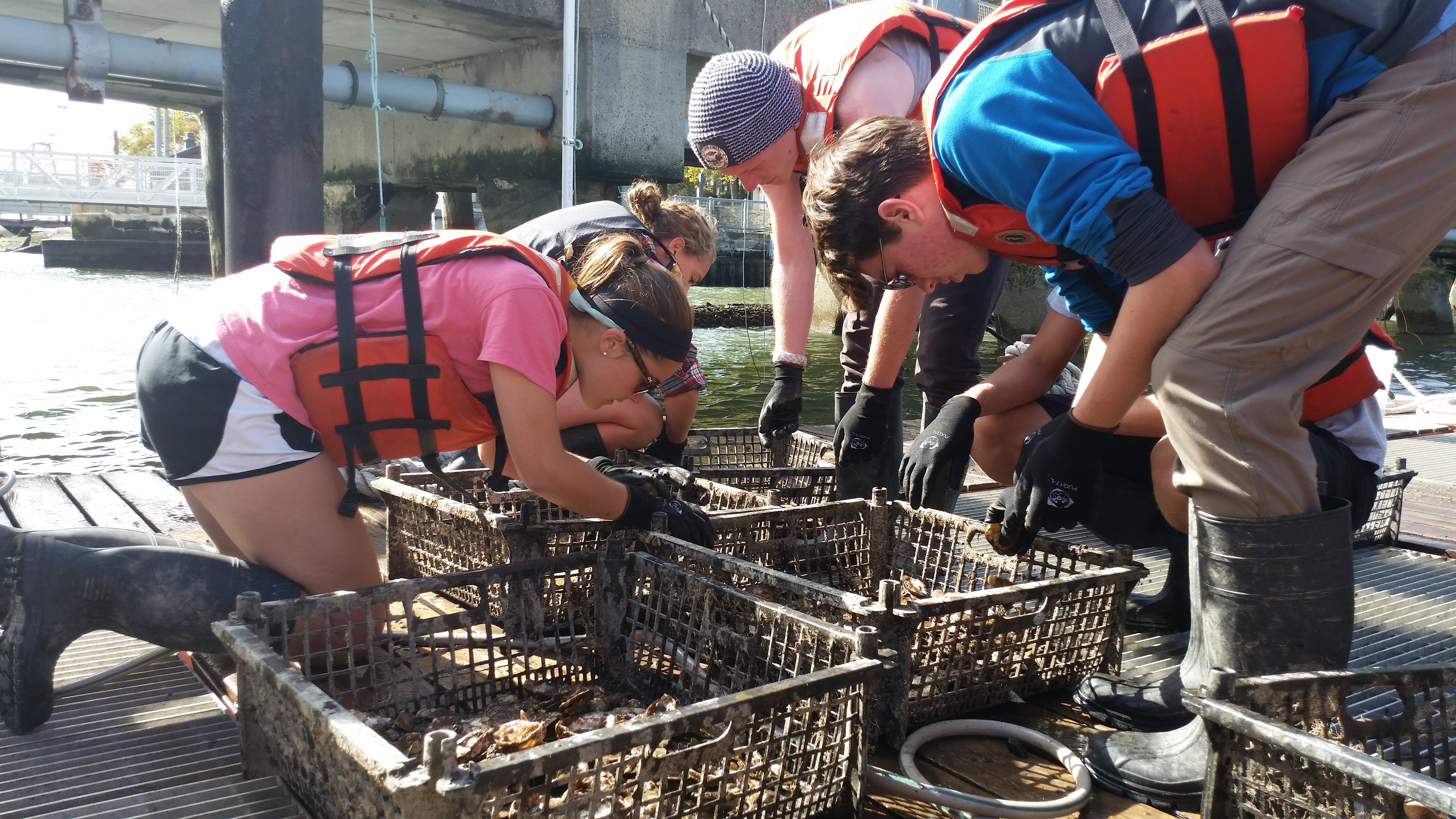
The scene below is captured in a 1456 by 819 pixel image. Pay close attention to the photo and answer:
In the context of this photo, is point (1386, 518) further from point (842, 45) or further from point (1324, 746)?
point (1324, 746)

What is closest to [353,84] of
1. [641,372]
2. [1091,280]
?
[641,372]

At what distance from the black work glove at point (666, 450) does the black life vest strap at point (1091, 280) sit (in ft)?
5.23

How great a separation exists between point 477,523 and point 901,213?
1.19 meters

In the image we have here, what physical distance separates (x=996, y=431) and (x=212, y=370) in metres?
1.72

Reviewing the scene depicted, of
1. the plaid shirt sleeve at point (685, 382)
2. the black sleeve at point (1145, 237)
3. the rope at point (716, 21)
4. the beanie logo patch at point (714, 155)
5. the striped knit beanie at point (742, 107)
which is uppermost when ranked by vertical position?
the rope at point (716, 21)

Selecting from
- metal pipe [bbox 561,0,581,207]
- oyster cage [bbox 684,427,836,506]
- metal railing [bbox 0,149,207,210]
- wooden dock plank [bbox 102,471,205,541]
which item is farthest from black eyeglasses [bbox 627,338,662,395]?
metal railing [bbox 0,149,207,210]

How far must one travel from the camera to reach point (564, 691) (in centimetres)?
189

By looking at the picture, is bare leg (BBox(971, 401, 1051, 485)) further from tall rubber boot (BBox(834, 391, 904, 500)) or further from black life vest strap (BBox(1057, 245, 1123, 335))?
black life vest strap (BBox(1057, 245, 1123, 335))

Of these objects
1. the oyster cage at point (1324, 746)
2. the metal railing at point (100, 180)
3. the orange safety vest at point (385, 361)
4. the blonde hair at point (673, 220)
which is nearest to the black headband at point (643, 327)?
the orange safety vest at point (385, 361)

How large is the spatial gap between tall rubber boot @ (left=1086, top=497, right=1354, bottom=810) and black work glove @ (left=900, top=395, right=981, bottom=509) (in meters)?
0.73

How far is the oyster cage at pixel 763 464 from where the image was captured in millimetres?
2957

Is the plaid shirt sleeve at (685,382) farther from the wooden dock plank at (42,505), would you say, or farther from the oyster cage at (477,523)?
the wooden dock plank at (42,505)

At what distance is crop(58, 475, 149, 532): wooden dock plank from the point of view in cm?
289

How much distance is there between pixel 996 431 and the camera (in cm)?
240
